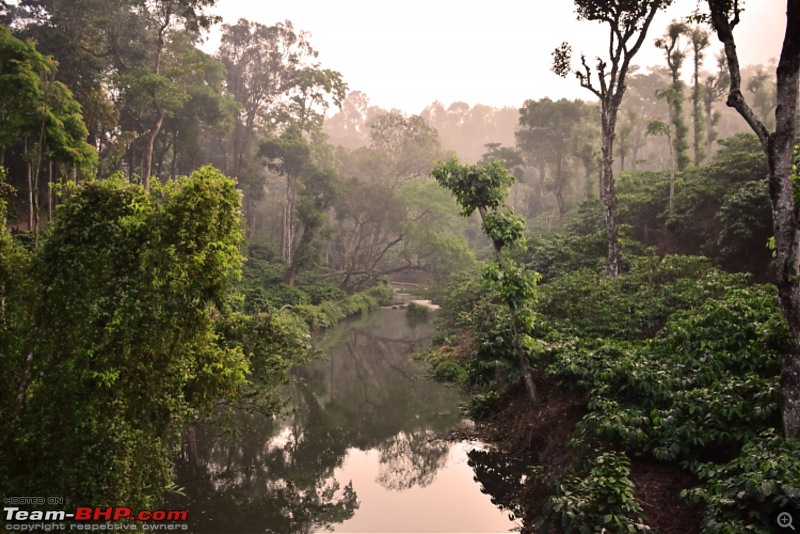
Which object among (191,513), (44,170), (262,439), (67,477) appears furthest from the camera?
(44,170)

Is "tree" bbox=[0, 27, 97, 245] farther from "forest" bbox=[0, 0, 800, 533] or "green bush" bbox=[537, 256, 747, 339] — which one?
"green bush" bbox=[537, 256, 747, 339]

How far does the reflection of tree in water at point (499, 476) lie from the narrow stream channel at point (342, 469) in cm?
19

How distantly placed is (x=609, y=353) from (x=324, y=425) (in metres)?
9.77

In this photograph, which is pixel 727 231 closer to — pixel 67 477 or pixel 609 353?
pixel 609 353

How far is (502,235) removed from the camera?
11.9 meters

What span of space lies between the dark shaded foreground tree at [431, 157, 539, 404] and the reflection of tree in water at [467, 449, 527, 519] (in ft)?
6.34

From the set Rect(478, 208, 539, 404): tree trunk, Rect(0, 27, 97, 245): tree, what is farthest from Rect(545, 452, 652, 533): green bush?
Rect(0, 27, 97, 245): tree

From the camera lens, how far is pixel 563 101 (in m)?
45.7

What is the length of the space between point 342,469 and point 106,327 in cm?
829

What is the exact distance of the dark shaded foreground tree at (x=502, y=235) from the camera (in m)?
11.7

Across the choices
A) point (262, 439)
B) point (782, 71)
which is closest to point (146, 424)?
point (262, 439)

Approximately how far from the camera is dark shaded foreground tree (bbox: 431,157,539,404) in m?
11.7

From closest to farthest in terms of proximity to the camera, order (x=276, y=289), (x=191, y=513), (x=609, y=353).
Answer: (x=191, y=513)
(x=609, y=353)
(x=276, y=289)

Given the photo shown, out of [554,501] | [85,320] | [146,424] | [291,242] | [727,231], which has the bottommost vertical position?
[554,501]
